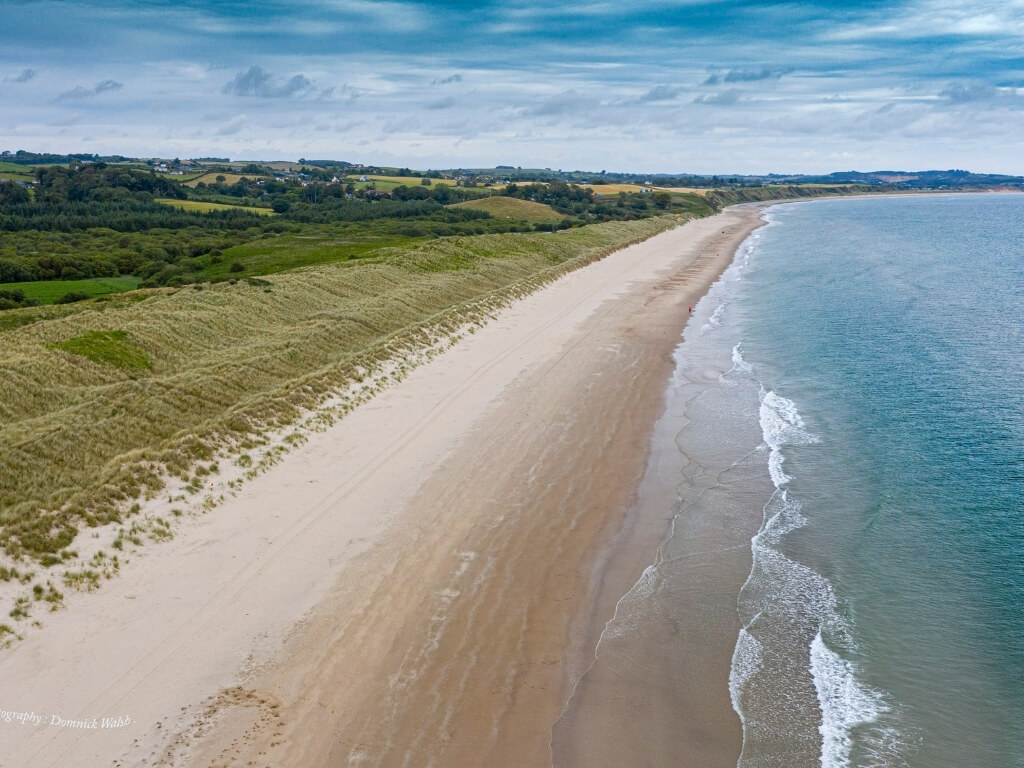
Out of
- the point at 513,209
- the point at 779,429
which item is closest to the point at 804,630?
the point at 779,429

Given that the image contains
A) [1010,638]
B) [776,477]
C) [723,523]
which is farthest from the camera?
[776,477]

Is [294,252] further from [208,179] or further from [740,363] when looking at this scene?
[208,179]

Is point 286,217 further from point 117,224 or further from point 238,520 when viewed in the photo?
point 238,520

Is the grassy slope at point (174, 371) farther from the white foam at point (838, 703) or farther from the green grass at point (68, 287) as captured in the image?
the white foam at point (838, 703)

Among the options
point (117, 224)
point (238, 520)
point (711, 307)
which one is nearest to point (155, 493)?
point (238, 520)

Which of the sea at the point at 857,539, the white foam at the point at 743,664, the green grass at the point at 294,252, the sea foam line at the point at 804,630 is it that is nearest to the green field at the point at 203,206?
the green grass at the point at 294,252

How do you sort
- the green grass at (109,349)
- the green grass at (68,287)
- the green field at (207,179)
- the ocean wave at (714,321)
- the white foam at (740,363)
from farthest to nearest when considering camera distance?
1. the green field at (207,179)
2. the green grass at (68,287)
3. the ocean wave at (714,321)
4. the white foam at (740,363)
5. the green grass at (109,349)
